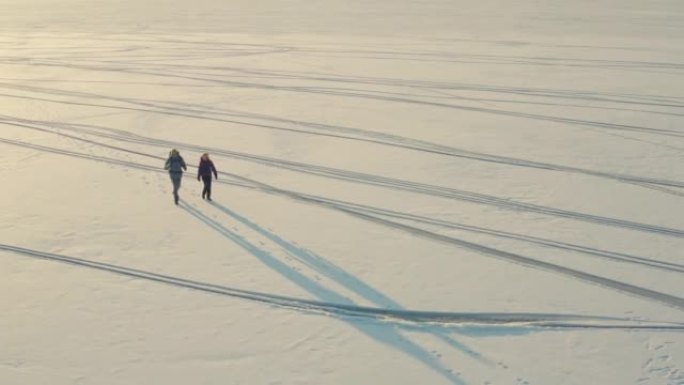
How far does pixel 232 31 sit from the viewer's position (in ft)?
102

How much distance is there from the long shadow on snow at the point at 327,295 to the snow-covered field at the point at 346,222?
34 mm

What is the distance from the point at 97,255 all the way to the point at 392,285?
398 centimetres

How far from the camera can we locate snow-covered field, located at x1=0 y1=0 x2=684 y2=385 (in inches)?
291

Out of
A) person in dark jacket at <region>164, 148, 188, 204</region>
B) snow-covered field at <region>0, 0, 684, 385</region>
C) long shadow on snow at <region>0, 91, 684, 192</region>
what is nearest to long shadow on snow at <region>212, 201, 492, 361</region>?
snow-covered field at <region>0, 0, 684, 385</region>

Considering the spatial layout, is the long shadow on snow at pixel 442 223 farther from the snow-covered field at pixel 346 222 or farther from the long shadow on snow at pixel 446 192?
the long shadow on snow at pixel 446 192

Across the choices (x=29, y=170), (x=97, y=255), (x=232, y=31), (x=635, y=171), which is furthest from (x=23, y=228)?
(x=232, y=31)

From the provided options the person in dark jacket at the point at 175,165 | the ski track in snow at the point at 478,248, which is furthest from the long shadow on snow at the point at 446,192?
the person in dark jacket at the point at 175,165

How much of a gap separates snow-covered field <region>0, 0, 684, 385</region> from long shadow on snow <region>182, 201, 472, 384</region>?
0.03 meters

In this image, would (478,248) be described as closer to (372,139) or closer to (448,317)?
(448,317)

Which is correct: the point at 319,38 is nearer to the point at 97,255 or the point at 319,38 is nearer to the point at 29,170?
the point at 29,170

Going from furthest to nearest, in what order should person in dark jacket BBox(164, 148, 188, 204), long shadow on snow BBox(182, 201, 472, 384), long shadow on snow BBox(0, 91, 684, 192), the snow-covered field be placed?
long shadow on snow BBox(0, 91, 684, 192) < person in dark jacket BBox(164, 148, 188, 204) < the snow-covered field < long shadow on snow BBox(182, 201, 472, 384)

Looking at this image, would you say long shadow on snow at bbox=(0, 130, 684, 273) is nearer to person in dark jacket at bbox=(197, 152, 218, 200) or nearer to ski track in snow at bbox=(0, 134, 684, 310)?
ski track in snow at bbox=(0, 134, 684, 310)

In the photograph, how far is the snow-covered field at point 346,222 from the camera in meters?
7.38

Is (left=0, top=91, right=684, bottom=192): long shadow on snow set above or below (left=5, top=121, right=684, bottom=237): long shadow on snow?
above
